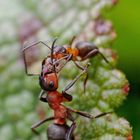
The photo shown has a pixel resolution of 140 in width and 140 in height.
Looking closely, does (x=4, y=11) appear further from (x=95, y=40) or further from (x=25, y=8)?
(x=95, y=40)

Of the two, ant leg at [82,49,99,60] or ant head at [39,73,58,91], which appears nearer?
ant head at [39,73,58,91]

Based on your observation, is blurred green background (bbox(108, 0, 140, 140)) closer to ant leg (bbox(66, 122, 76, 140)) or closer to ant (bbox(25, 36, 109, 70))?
ant (bbox(25, 36, 109, 70))

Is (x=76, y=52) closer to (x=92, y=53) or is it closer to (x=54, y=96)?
(x=92, y=53)

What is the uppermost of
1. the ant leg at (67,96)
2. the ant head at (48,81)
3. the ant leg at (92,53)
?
the ant leg at (92,53)

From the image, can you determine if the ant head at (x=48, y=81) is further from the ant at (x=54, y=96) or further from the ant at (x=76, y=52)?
the ant at (x=76, y=52)

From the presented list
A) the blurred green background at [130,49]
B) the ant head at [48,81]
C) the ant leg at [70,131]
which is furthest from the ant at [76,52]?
the blurred green background at [130,49]

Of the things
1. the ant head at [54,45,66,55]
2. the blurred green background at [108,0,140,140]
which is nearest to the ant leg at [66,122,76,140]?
the ant head at [54,45,66,55]
